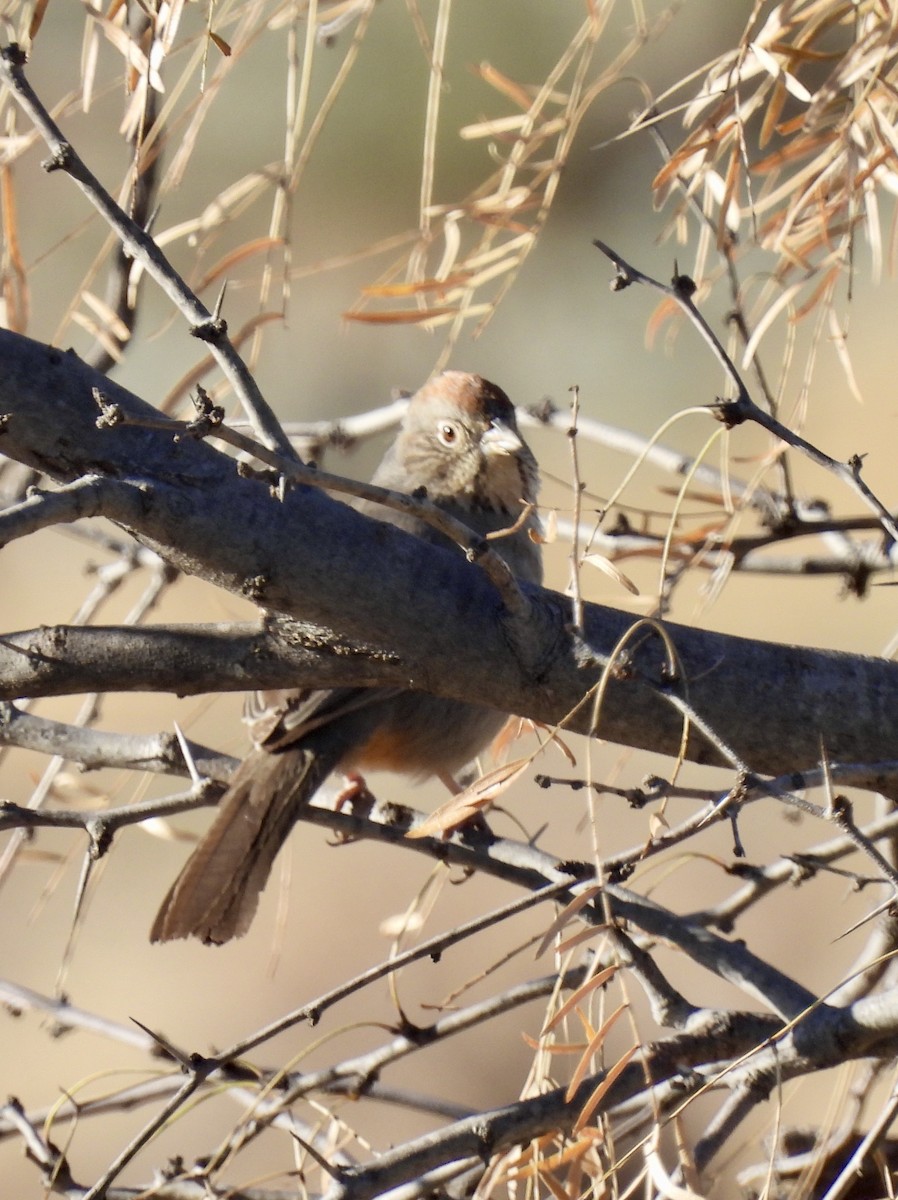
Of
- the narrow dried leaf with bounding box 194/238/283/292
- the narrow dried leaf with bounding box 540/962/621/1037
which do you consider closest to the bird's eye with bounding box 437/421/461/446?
the narrow dried leaf with bounding box 194/238/283/292

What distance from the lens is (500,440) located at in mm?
4059

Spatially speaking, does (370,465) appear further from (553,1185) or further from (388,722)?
(553,1185)

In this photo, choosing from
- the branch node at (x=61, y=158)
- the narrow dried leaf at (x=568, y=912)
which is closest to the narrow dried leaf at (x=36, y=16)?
the branch node at (x=61, y=158)

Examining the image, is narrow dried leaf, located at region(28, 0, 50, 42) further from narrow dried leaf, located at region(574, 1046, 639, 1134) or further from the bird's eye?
the bird's eye

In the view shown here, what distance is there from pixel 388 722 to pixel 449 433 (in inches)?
38.1

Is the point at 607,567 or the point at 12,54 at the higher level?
the point at 12,54

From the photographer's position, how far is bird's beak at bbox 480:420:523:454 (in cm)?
403

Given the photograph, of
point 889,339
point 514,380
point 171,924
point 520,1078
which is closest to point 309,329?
point 514,380

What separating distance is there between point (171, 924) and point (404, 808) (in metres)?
0.59

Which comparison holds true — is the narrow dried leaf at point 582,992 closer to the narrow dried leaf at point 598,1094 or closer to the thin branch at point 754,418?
the narrow dried leaf at point 598,1094

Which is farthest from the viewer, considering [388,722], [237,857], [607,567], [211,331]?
[388,722]

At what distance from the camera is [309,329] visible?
14.1 metres

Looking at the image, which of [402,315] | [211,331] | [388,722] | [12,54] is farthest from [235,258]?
[388,722]

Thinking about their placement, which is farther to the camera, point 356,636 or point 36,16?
point 36,16
